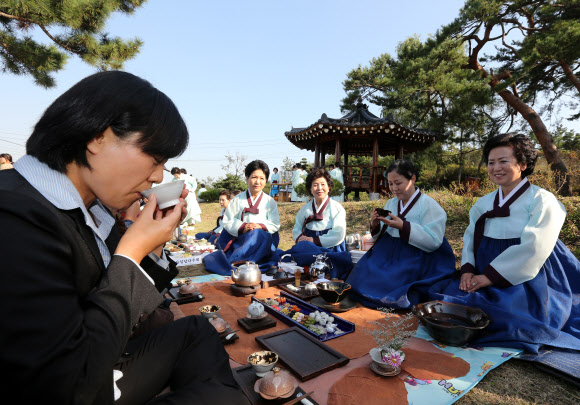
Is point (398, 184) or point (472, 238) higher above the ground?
point (398, 184)

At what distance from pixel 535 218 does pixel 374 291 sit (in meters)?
1.82

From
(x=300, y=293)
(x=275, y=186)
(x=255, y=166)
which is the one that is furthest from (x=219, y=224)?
(x=275, y=186)

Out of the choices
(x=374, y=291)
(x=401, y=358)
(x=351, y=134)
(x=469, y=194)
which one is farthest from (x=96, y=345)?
(x=351, y=134)

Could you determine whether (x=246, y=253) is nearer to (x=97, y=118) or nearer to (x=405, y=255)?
(x=405, y=255)

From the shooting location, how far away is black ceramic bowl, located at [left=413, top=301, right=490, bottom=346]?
2461 mm

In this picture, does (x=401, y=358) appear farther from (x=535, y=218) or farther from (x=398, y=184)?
(x=398, y=184)

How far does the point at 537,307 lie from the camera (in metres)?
2.67

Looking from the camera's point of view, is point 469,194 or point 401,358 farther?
point 469,194

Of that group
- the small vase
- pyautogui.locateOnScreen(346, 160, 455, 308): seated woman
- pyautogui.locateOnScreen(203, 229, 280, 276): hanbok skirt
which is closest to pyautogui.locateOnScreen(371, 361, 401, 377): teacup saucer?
the small vase

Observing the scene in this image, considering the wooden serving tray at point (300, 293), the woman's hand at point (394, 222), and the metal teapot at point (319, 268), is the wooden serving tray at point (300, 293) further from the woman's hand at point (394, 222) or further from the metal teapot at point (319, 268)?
the woman's hand at point (394, 222)

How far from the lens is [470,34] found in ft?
39.1

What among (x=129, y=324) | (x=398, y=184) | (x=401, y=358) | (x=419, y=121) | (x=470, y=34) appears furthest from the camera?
(x=419, y=121)

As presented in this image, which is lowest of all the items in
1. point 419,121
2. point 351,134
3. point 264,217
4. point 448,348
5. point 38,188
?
point 448,348

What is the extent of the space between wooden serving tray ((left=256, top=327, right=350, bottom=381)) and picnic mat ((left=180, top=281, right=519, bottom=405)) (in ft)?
0.20
